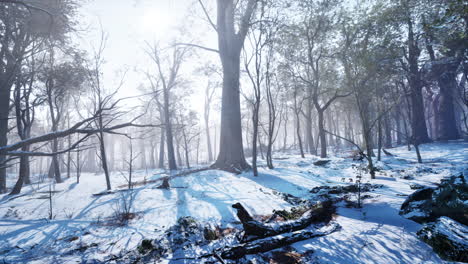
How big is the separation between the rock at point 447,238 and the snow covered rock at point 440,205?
432mm

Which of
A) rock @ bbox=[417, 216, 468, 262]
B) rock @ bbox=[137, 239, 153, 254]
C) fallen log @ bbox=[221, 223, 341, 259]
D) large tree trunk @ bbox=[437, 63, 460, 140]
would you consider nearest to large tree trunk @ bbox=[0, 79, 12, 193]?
rock @ bbox=[137, 239, 153, 254]

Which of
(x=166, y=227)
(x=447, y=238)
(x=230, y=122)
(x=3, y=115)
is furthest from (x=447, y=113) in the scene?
(x=3, y=115)

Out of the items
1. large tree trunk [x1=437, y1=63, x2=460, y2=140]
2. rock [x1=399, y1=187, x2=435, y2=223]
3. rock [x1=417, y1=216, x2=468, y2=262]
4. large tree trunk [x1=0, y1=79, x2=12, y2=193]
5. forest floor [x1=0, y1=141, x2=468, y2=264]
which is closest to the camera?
rock [x1=417, y1=216, x2=468, y2=262]

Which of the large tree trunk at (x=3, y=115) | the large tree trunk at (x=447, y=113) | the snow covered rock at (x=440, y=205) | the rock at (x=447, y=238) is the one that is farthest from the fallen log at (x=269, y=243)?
the large tree trunk at (x=447, y=113)

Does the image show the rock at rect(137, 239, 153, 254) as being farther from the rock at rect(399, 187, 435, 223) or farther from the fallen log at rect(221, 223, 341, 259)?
the rock at rect(399, 187, 435, 223)

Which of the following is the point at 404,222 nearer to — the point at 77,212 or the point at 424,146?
the point at 77,212

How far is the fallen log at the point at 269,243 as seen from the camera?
2.71 m

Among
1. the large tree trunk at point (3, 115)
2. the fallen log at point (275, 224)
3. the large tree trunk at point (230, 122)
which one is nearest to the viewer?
the fallen log at point (275, 224)

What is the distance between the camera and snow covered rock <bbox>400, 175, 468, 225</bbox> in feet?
10.3

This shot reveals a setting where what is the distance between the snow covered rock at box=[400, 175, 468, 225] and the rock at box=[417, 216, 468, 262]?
432 millimetres

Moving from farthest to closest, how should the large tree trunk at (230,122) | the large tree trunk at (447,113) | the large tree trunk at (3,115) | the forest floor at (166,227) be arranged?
the large tree trunk at (447,113)
the large tree trunk at (230,122)
the large tree trunk at (3,115)
the forest floor at (166,227)

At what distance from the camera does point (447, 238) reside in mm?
2422

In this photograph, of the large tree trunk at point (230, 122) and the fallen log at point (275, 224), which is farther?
the large tree trunk at point (230, 122)

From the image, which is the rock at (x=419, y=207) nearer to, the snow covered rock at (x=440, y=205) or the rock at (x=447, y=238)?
the snow covered rock at (x=440, y=205)
